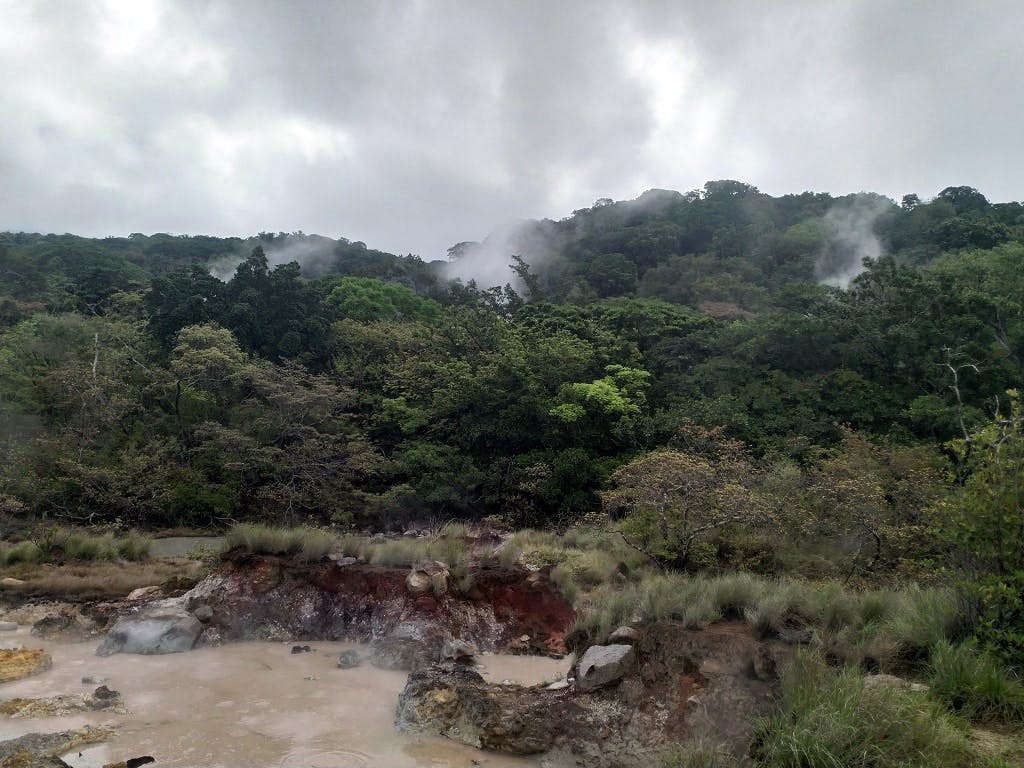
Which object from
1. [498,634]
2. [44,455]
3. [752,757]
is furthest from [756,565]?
[44,455]

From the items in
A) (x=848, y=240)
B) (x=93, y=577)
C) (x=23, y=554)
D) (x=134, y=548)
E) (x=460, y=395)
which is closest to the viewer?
(x=93, y=577)

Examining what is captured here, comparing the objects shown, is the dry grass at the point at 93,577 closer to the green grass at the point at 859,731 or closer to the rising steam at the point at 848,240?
the green grass at the point at 859,731

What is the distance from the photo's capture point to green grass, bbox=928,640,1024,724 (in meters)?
4.55

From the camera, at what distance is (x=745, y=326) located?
2519 cm

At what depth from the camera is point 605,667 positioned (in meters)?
6.12

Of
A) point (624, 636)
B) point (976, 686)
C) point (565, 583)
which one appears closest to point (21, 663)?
point (565, 583)

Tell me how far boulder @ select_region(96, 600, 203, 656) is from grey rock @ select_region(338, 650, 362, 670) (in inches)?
94.1

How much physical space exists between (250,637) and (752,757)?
310 inches

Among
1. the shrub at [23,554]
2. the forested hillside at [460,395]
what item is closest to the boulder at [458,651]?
the forested hillside at [460,395]

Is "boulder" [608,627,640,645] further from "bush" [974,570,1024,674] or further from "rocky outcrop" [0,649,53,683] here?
"rocky outcrop" [0,649,53,683]

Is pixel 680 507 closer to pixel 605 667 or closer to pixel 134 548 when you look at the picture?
pixel 605 667

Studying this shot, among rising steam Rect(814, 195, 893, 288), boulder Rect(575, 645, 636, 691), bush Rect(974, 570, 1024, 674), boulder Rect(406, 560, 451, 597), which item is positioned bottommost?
boulder Rect(406, 560, 451, 597)

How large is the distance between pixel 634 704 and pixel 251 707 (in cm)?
430

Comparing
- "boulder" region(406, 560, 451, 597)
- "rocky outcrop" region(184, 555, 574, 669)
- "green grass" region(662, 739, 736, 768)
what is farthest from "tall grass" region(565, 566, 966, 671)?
"boulder" region(406, 560, 451, 597)
